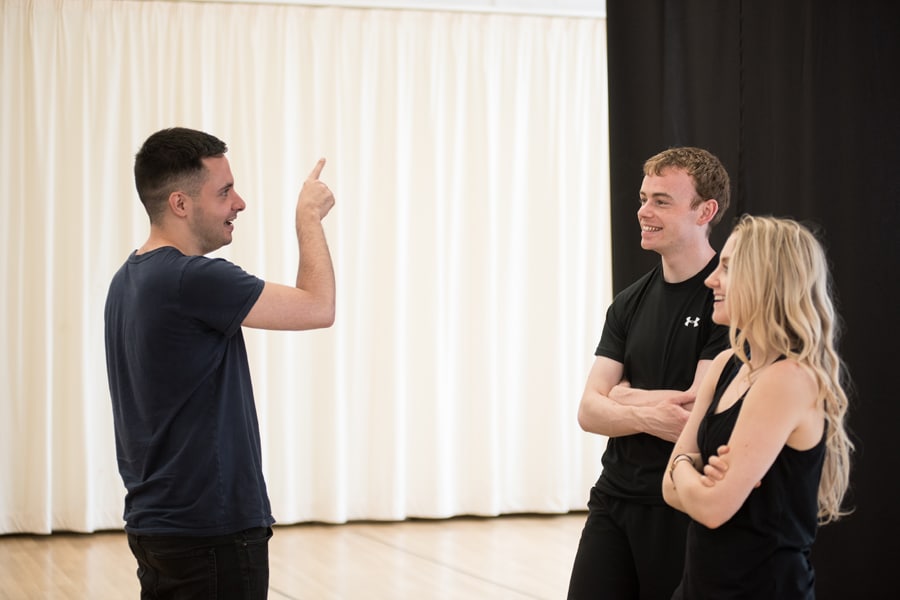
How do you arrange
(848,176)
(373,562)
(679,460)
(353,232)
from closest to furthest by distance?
(679,460)
(848,176)
(373,562)
(353,232)

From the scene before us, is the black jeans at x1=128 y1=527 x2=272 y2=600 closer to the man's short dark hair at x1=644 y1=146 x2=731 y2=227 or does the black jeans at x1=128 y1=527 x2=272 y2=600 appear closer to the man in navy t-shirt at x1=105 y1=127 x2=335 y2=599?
the man in navy t-shirt at x1=105 y1=127 x2=335 y2=599

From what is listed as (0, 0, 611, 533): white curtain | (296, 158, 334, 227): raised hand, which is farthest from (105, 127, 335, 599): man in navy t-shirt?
(0, 0, 611, 533): white curtain

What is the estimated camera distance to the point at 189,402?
210cm

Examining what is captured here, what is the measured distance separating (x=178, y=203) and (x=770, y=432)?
4.39 ft

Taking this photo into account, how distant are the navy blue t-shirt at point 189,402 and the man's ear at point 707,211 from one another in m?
1.14

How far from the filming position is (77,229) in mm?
5922

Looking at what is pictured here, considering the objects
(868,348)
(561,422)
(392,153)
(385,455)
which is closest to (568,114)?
(392,153)

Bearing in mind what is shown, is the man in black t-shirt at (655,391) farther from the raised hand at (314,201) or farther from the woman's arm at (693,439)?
the raised hand at (314,201)

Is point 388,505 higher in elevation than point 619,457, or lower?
lower

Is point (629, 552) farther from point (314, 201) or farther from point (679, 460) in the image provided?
point (314, 201)

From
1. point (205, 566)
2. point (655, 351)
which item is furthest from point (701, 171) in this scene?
point (205, 566)

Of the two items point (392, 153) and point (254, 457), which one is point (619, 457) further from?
point (392, 153)

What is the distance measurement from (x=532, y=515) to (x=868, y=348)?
11.8 ft

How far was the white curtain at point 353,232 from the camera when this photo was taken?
588cm
